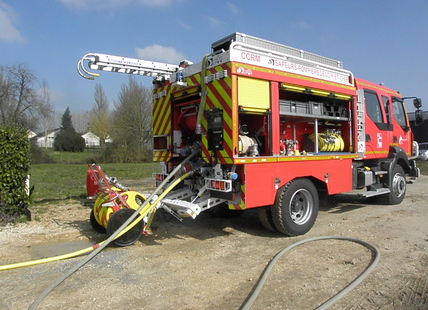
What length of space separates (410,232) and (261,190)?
2.92 m

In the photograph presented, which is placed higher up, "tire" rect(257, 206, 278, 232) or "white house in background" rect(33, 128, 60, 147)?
"white house in background" rect(33, 128, 60, 147)

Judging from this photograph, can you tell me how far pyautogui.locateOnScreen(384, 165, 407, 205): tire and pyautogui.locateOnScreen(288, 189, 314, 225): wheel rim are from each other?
139 inches

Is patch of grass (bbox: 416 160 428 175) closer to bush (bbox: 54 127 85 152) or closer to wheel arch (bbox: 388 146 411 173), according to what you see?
wheel arch (bbox: 388 146 411 173)

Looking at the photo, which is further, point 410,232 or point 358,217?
point 358,217

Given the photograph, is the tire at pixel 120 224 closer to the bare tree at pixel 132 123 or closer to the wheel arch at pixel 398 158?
the wheel arch at pixel 398 158

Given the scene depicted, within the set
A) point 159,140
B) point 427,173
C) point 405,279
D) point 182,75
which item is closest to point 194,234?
point 159,140

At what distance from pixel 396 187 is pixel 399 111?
222cm

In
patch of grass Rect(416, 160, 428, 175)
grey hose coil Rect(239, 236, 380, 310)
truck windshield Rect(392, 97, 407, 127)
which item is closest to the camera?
grey hose coil Rect(239, 236, 380, 310)

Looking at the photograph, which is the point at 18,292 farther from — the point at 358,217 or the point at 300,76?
the point at 358,217

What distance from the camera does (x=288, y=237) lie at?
5688mm

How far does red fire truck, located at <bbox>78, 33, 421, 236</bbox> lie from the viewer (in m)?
5.20

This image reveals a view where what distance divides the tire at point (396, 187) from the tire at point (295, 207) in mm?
3420

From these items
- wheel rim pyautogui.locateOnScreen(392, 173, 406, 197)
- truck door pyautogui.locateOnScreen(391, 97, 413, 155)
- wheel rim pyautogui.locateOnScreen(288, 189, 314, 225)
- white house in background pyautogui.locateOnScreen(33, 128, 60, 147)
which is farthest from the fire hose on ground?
white house in background pyautogui.locateOnScreen(33, 128, 60, 147)

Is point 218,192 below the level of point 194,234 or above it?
above
